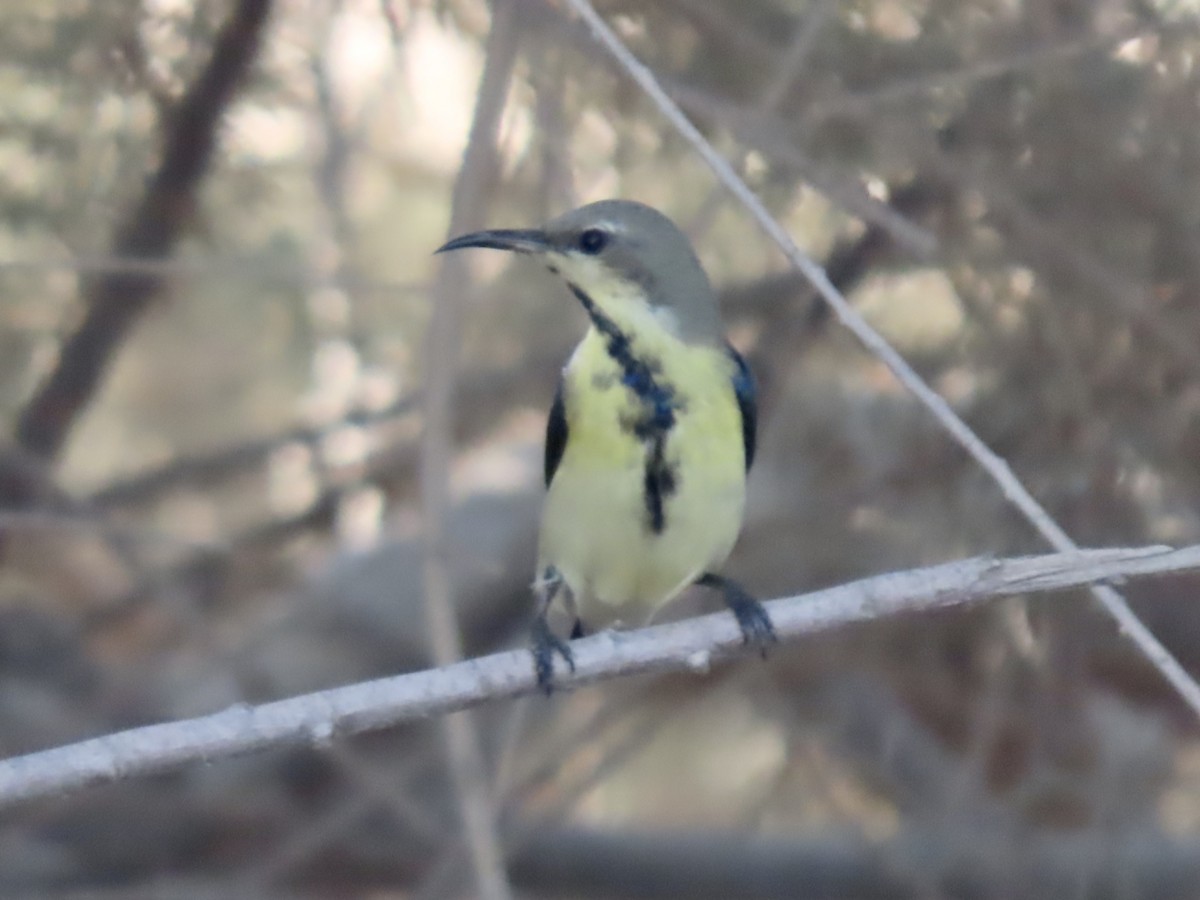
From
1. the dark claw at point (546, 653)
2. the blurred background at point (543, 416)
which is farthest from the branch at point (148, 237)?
the dark claw at point (546, 653)

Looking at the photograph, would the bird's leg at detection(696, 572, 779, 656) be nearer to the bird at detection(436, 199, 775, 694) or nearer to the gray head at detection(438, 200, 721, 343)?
the bird at detection(436, 199, 775, 694)

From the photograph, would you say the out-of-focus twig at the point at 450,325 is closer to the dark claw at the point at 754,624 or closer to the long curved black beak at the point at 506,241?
the long curved black beak at the point at 506,241

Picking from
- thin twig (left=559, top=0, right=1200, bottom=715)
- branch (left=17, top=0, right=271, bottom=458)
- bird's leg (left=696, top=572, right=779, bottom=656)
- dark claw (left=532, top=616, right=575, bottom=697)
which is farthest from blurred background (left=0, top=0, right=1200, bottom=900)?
thin twig (left=559, top=0, right=1200, bottom=715)

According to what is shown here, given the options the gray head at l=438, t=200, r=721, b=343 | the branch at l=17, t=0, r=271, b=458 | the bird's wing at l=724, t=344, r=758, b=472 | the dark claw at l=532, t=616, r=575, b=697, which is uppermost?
the branch at l=17, t=0, r=271, b=458

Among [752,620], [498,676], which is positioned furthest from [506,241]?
[498,676]

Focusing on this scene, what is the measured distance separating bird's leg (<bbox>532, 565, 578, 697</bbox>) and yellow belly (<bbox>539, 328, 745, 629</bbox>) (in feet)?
0.26

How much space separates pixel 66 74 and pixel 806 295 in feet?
6.70

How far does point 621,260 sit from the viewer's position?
3547mm

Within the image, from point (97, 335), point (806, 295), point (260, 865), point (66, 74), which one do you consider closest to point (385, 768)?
point (260, 865)

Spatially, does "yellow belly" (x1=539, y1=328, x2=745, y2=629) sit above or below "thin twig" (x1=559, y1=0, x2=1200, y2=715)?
above

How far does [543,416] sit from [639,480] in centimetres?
228

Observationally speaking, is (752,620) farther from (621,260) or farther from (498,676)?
(621,260)

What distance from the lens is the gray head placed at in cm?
352

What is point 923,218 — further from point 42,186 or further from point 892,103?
point 42,186
